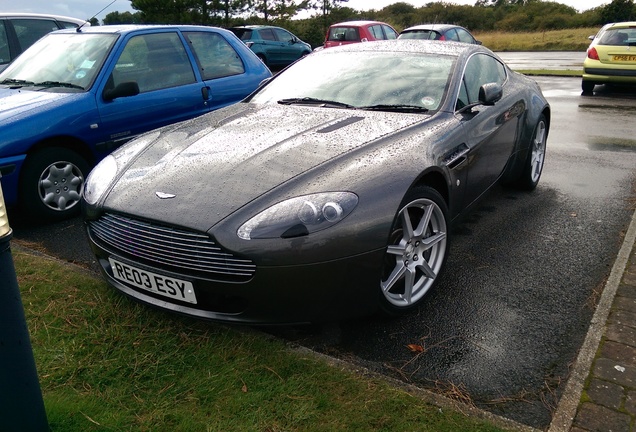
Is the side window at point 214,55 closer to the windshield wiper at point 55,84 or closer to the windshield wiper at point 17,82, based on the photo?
the windshield wiper at point 55,84

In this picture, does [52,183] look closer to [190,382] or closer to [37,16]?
[190,382]

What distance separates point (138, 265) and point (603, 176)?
4.97 metres

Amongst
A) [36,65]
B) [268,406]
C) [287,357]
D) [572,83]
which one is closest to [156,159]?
[287,357]

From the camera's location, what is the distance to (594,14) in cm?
4716

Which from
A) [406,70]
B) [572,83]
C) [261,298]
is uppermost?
[406,70]

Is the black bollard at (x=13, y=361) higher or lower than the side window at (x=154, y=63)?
lower

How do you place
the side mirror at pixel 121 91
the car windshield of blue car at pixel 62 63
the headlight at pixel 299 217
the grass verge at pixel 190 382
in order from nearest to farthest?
the grass verge at pixel 190 382 → the headlight at pixel 299 217 → the side mirror at pixel 121 91 → the car windshield of blue car at pixel 62 63

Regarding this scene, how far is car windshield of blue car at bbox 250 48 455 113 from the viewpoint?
354cm

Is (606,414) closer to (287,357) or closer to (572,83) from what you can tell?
(287,357)

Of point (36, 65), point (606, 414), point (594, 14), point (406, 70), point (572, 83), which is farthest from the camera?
point (594, 14)

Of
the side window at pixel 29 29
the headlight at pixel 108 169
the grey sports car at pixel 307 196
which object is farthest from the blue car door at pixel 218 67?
the side window at pixel 29 29

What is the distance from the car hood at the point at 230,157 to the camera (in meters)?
2.48

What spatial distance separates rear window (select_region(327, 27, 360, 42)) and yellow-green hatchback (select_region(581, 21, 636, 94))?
679cm

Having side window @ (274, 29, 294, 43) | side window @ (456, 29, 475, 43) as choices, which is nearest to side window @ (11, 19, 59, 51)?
side window @ (456, 29, 475, 43)
